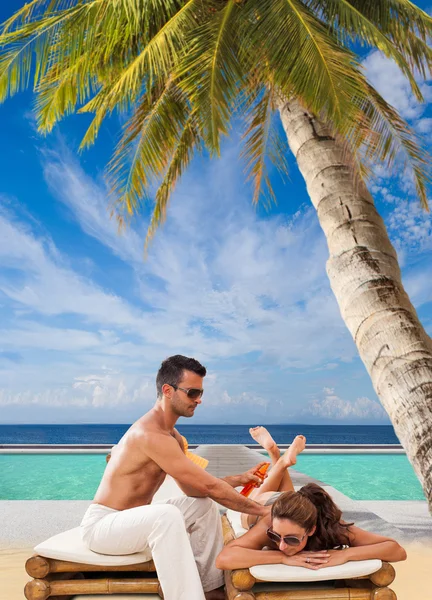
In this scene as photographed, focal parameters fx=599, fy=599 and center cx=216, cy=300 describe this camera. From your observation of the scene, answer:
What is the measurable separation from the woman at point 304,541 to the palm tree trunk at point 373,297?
4.72 ft

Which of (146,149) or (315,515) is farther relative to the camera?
(146,149)

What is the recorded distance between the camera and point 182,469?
309 cm

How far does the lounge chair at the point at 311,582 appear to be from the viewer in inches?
110

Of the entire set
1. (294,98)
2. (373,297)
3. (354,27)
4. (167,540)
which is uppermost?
(354,27)

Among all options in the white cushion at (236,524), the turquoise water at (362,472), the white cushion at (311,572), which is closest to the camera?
the white cushion at (311,572)

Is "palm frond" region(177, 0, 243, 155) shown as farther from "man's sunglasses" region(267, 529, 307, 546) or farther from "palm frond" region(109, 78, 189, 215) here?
"man's sunglasses" region(267, 529, 307, 546)

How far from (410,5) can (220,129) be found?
8.34 ft

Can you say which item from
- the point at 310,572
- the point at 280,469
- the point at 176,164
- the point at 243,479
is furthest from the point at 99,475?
the point at 310,572

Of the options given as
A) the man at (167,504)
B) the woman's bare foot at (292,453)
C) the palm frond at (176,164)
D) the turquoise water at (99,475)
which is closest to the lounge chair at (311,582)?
the man at (167,504)

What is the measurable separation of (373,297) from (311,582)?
7.70 feet

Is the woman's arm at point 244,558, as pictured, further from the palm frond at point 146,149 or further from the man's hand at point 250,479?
the palm frond at point 146,149

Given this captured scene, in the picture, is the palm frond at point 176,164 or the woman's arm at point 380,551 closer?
the woman's arm at point 380,551

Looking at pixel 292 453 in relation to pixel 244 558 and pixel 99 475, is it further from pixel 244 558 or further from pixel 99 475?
pixel 99 475

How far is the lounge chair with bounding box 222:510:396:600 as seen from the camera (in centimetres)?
280
